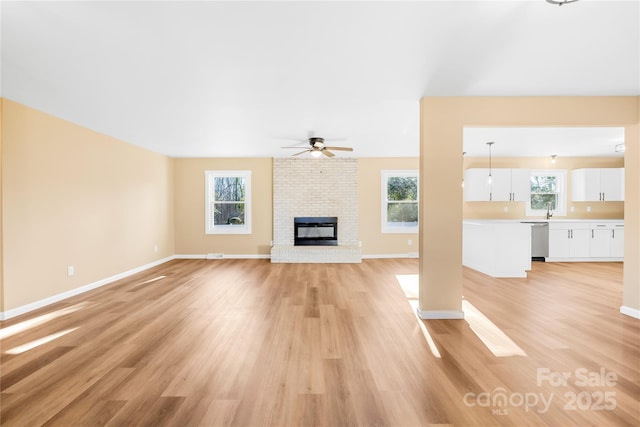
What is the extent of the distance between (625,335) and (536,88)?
257 cm

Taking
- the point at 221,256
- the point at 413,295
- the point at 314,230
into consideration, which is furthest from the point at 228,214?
the point at 413,295

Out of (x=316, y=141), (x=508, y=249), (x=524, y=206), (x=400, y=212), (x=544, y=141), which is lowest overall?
(x=508, y=249)

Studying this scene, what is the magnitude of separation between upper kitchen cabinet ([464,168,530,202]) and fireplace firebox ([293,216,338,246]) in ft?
11.1

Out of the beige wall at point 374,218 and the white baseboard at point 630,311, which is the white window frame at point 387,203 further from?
the white baseboard at point 630,311

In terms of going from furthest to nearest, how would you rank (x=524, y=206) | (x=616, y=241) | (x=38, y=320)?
1. (x=524, y=206)
2. (x=616, y=241)
3. (x=38, y=320)

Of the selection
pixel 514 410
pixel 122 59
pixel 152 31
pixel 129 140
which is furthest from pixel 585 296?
pixel 129 140

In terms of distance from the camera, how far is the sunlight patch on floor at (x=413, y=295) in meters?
2.47

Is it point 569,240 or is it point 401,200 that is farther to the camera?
point 401,200

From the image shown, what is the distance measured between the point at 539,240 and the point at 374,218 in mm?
3739

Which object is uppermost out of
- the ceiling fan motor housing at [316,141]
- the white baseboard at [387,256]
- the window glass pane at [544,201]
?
the ceiling fan motor housing at [316,141]

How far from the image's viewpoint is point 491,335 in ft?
8.84

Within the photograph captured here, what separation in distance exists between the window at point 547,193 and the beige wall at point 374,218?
2.95 m

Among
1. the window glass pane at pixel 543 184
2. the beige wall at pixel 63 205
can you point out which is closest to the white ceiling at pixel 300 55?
the beige wall at pixel 63 205

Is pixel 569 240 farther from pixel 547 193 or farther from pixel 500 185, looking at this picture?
pixel 500 185
